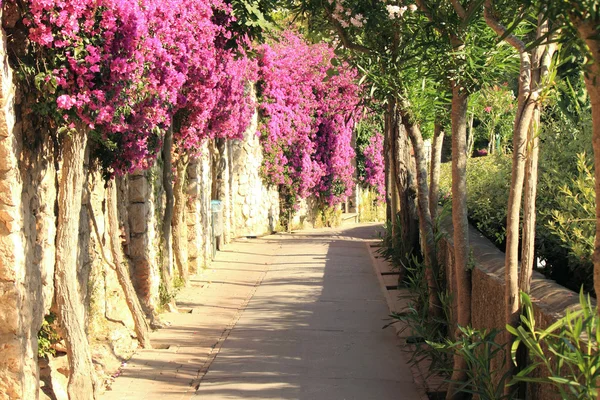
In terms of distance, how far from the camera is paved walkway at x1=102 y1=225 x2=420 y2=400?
24.3 ft

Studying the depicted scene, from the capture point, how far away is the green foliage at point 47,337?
22.7ft

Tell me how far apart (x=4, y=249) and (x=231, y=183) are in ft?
44.3

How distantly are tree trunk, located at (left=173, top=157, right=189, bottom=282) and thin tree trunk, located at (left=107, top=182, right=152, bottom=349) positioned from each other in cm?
355

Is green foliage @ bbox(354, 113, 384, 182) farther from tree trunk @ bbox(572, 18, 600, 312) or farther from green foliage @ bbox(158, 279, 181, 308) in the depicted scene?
tree trunk @ bbox(572, 18, 600, 312)

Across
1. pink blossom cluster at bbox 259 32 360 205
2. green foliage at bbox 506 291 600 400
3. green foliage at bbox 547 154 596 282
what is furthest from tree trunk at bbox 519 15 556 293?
pink blossom cluster at bbox 259 32 360 205

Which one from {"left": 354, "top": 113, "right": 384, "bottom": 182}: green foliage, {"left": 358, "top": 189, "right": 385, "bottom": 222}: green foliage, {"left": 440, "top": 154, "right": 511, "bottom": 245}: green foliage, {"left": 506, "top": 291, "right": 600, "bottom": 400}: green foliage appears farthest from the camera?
{"left": 358, "top": 189, "right": 385, "bottom": 222}: green foliage

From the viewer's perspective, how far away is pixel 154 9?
742 cm

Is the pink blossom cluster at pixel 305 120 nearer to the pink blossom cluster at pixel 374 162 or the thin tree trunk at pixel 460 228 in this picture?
the pink blossom cluster at pixel 374 162

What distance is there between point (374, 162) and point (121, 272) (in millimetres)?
19424

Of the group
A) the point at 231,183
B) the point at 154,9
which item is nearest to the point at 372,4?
the point at 154,9

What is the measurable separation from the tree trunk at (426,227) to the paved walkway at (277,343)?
0.66 m

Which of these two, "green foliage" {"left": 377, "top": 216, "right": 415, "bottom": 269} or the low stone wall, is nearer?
the low stone wall

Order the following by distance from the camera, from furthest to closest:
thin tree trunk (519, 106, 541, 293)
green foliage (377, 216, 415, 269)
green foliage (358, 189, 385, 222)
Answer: green foliage (358, 189, 385, 222), green foliage (377, 216, 415, 269), thin tree trunk (519, 106, 541, 293)

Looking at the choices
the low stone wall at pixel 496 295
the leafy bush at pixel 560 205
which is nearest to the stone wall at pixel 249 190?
the leafy bush at pixel 560 205
